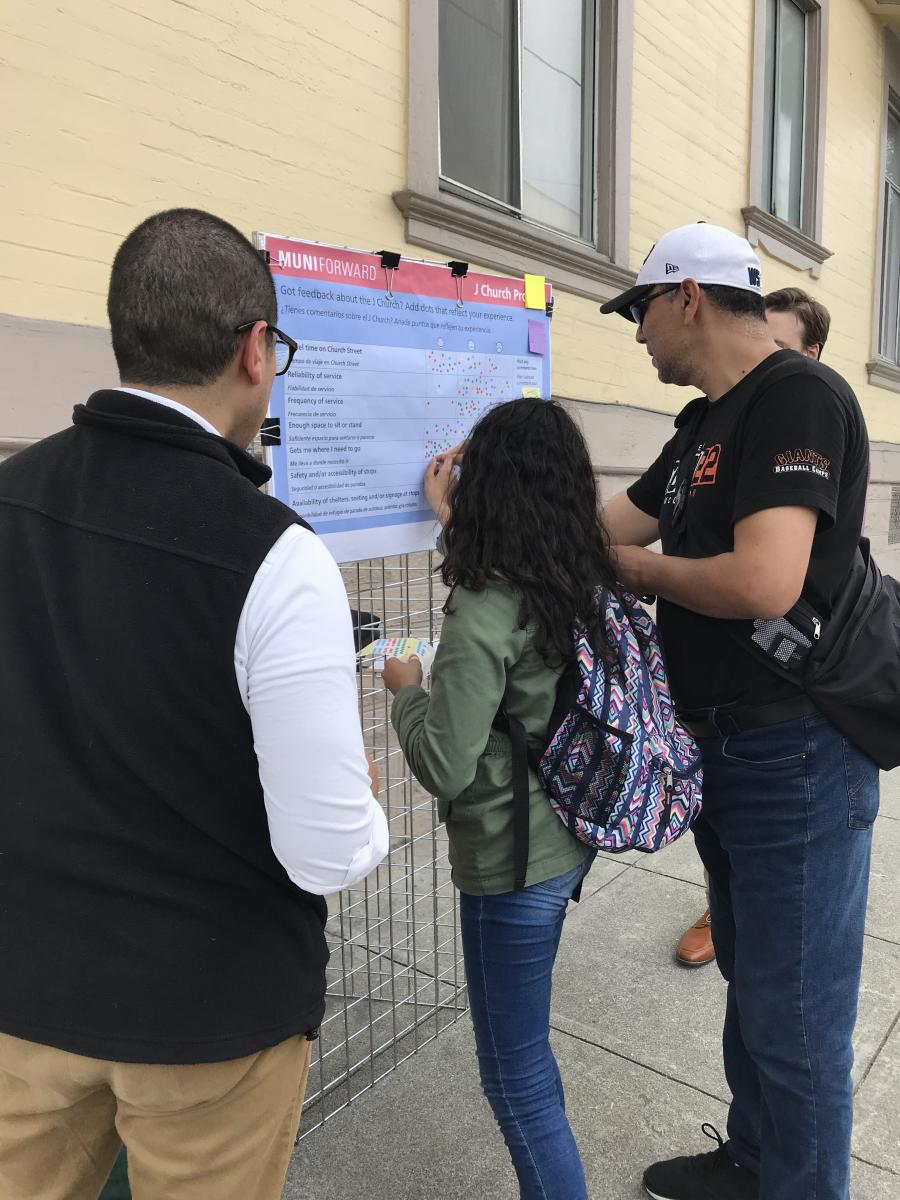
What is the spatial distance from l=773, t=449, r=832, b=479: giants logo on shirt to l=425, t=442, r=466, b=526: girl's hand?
76 centimetres

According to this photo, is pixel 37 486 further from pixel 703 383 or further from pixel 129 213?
pixel 129 213

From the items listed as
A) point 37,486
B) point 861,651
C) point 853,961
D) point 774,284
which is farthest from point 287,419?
point 774,284

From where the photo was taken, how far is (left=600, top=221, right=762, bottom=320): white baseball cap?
175cm

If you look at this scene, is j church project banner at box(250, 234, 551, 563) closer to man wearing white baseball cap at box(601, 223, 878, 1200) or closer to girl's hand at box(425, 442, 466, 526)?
girl's hand at box(425, 442, 466, 526)

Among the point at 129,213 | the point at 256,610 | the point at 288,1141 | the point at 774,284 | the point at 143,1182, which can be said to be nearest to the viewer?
the point at 256,610

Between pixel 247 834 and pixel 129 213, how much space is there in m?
2.34

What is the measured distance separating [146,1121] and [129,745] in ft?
1.74

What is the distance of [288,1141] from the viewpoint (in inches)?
50.3

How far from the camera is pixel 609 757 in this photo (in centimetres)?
159

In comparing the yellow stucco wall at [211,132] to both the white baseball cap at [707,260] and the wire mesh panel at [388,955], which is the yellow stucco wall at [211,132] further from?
the white baseball cap at [707,260]

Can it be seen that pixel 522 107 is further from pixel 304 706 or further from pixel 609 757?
→ pixel 304 706

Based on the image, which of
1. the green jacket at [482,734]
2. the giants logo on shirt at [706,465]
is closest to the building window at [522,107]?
the giants logo on shirt at [706,465]

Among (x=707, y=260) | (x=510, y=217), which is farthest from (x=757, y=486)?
(x=510, y=217)

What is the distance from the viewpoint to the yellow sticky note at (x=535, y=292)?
7.72ft
